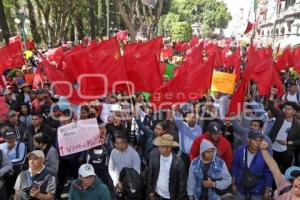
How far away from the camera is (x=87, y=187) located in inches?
163

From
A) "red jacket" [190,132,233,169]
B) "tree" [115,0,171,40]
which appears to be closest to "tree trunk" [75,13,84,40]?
"tree" [115,0,171,40]

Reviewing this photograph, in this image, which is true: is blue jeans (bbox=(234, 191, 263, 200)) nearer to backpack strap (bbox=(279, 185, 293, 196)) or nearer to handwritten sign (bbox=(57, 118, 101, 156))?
backpack strap (bbox=(279, 185, 293, 196))

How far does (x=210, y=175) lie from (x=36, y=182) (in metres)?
1.80

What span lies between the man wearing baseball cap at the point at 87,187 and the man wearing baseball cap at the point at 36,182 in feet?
0.92

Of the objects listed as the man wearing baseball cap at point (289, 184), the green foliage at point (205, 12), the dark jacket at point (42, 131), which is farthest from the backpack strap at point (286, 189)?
the green foliage at point (205, 12)

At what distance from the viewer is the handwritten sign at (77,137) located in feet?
17.9

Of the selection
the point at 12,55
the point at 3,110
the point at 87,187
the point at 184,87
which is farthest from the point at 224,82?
the point at 12,55

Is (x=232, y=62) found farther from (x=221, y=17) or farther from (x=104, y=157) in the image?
Result: (x=221, y=17)

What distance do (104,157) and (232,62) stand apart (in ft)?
31.1

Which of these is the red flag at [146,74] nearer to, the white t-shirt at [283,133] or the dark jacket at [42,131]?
the dark jacket at [42,131]

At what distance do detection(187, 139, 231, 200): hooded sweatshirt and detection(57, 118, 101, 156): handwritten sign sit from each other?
60.7 inches

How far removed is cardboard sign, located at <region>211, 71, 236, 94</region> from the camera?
842 cm

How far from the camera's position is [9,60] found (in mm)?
11555

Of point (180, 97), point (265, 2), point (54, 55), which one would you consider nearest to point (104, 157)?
point (180, 97)
